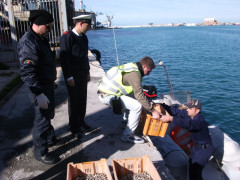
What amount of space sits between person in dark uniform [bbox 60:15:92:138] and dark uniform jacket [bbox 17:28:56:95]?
0.52 metres

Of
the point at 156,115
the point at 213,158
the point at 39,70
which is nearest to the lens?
the point at 39,70

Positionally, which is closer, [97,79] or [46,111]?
[46,111]

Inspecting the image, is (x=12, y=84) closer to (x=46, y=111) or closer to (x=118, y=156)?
(x=46, y=111)

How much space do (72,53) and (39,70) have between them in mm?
798

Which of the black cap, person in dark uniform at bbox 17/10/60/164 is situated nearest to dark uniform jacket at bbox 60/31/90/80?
person in dark uniform at bbox 17/10/60/164

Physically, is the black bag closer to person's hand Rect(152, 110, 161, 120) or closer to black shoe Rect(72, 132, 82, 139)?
person's hand Rect(152, 110, 161, 120)

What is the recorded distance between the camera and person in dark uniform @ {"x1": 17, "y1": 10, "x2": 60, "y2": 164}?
2900 mm

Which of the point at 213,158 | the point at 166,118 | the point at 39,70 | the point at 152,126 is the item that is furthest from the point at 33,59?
the point at 213,158

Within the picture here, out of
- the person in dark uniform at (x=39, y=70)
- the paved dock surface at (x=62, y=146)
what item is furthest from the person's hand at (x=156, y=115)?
the person in dark uniform at (x=39, y=70)

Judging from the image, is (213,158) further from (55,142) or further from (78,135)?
(55,142)

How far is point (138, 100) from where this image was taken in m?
3.79

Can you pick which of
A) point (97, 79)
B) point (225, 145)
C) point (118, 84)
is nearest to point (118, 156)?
point (118, 84)

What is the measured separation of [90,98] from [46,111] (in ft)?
10.2

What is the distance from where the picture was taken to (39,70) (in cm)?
310
